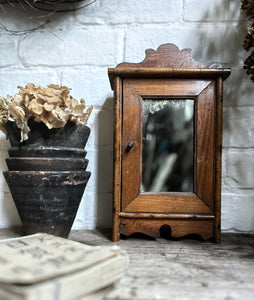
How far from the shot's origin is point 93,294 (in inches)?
17.1

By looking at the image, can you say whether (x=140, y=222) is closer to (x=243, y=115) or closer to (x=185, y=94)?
(x=185, y=94)

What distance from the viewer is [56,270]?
40 centimetres

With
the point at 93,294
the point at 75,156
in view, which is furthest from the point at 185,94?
the point at 93,294

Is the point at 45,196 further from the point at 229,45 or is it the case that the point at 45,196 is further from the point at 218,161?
the point at 229,45

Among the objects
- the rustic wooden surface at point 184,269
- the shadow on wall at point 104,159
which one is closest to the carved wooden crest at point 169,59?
the shadow on wall at point 104,159

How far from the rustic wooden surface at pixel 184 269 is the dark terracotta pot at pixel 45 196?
12 centimetres

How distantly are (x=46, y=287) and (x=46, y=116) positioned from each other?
1.45 ft

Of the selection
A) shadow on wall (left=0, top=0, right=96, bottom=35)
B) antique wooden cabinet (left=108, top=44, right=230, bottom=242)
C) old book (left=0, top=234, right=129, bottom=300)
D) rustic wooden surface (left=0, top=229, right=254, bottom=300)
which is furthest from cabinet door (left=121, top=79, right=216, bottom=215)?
shadow on wall (left=0, top=0, right=96, bottom=35)

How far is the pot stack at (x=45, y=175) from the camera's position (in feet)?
2.37

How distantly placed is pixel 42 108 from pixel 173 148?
1.22 feet

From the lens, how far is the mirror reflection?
794mm

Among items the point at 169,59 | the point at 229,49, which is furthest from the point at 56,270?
the point at 229,49

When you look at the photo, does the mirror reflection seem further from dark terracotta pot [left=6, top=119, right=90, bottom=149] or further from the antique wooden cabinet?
dark terracotta pot [left=6, top=119, right=90, bottom=149]

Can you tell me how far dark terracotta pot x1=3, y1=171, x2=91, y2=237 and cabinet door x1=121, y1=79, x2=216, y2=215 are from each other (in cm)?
15
